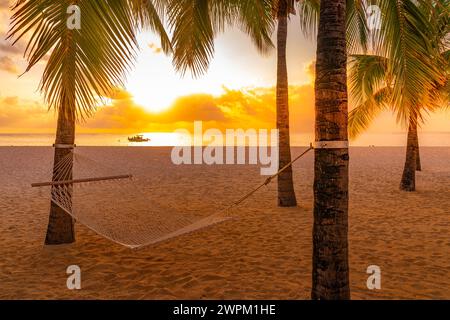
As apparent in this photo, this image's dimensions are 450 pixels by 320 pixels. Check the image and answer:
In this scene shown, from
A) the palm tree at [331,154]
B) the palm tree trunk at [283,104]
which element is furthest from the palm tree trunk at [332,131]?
the palm tree trunk at [283,104]

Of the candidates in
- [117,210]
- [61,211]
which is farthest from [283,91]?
[61,211]

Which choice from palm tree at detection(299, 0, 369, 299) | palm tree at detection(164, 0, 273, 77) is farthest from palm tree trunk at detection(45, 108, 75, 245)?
palm tree at detection(299, 0, 369, 299)

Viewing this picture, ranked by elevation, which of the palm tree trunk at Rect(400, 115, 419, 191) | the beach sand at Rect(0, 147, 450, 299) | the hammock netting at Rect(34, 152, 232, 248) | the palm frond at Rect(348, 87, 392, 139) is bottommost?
the beach sand at Rect(0, 147, 450, 299)

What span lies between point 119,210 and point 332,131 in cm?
629

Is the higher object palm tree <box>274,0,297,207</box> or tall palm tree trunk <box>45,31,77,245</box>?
palm tree <box>274,0,297,207</box>

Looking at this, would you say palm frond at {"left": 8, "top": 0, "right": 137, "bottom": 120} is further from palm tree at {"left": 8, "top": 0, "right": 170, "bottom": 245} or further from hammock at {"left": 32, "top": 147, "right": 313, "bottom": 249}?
hammock at {"left": 32, "top": 147, "right": 313, "bottom": 249}

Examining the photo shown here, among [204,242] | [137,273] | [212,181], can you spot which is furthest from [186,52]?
→ [212,181]

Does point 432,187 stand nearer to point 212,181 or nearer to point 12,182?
point 212,181

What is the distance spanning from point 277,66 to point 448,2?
446cm

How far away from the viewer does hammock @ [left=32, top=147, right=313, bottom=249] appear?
Result: 4.25 metres

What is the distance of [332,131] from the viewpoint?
2.72 m

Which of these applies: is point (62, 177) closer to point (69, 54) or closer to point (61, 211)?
point (61, 211)

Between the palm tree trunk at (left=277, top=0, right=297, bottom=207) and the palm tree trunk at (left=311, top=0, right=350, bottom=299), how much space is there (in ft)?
17.3
